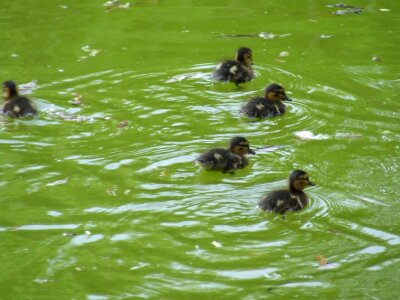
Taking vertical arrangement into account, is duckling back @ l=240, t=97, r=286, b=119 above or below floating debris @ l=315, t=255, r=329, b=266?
above

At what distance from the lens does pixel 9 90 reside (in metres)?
7.55

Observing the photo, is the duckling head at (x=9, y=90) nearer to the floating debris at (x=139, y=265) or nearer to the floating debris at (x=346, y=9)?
the floating debris at (x=139, y=265)

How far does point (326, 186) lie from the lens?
592 cm

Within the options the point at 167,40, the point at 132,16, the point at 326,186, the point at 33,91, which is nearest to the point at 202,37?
the point at 167,40

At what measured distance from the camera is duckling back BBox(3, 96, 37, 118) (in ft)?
23.9

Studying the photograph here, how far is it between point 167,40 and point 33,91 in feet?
6.37

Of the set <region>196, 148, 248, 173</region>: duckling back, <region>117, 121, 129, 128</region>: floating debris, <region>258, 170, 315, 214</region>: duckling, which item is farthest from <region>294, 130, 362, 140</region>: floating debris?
<region>117, 121, 129, 128</region>: floating debris

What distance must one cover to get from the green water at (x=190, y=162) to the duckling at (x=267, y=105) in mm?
92

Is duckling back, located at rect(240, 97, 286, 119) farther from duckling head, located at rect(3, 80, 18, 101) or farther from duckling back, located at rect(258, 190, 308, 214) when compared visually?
duckling head, located at rect(3, 80, 18, 101)

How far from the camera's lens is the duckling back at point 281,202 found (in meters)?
5.54

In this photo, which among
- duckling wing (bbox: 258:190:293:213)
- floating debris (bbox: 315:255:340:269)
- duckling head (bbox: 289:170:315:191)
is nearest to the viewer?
floating debris (bbox: 315:255:340:269)

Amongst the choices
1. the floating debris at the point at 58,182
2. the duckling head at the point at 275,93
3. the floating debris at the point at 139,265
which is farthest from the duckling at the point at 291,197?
the duckling head at the point at 275,93

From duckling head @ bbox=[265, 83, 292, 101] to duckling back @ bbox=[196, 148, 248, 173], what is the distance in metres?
1.22

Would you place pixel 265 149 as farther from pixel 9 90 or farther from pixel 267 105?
pixel 9 90
